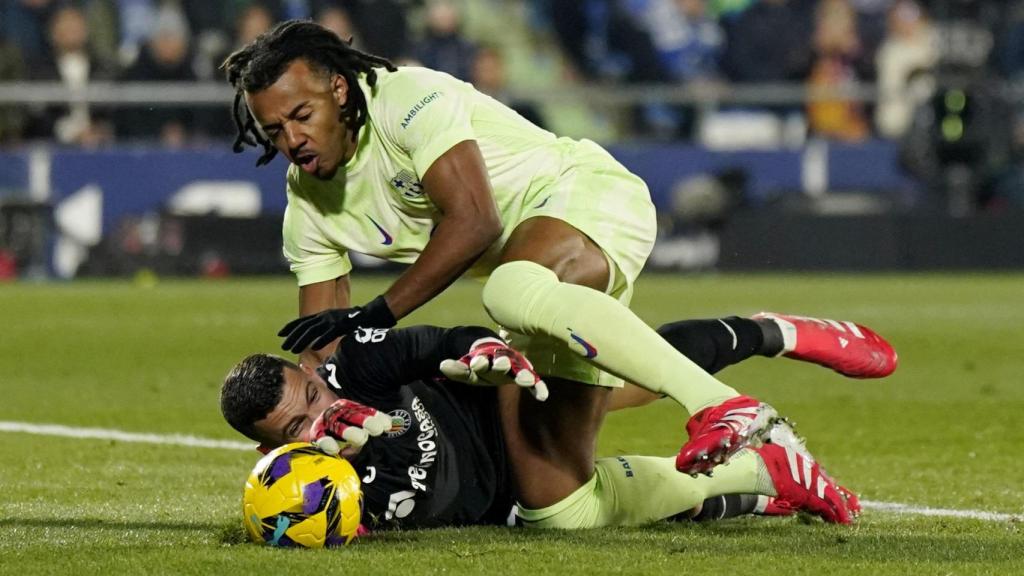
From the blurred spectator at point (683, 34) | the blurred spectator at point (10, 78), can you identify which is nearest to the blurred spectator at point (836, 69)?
the blurred spectator at point (683, 34)

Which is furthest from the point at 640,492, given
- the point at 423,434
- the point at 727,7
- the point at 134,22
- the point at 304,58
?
the point at 727,7

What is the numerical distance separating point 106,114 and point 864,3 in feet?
25.7

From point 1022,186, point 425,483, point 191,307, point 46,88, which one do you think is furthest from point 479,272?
point 1022,186

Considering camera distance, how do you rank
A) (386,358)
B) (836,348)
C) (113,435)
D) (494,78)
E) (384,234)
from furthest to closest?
(494,78) < (113,435) < (836,348) < (384,234) < (386,358)

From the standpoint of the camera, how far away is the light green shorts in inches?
199

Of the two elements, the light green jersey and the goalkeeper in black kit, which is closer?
the goalkeeper in black kit

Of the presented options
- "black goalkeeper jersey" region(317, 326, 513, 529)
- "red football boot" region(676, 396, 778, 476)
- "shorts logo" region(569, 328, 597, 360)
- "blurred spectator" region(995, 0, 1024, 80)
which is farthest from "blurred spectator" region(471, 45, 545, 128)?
"red football boot" region(676, 396, 778, 476)

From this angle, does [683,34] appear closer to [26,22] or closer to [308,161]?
[26,22]

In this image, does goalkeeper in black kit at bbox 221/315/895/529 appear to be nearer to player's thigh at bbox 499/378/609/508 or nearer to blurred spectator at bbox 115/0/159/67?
player's thigh at bbox 499/378/609/508

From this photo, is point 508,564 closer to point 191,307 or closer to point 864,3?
point 191,307

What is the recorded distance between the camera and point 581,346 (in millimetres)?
4531

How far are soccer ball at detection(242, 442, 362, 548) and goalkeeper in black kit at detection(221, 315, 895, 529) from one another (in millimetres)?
83

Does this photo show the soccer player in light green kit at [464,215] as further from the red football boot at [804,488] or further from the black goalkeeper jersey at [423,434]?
the red football boot at [804,488]

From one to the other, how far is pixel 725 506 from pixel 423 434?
0.93 meters
